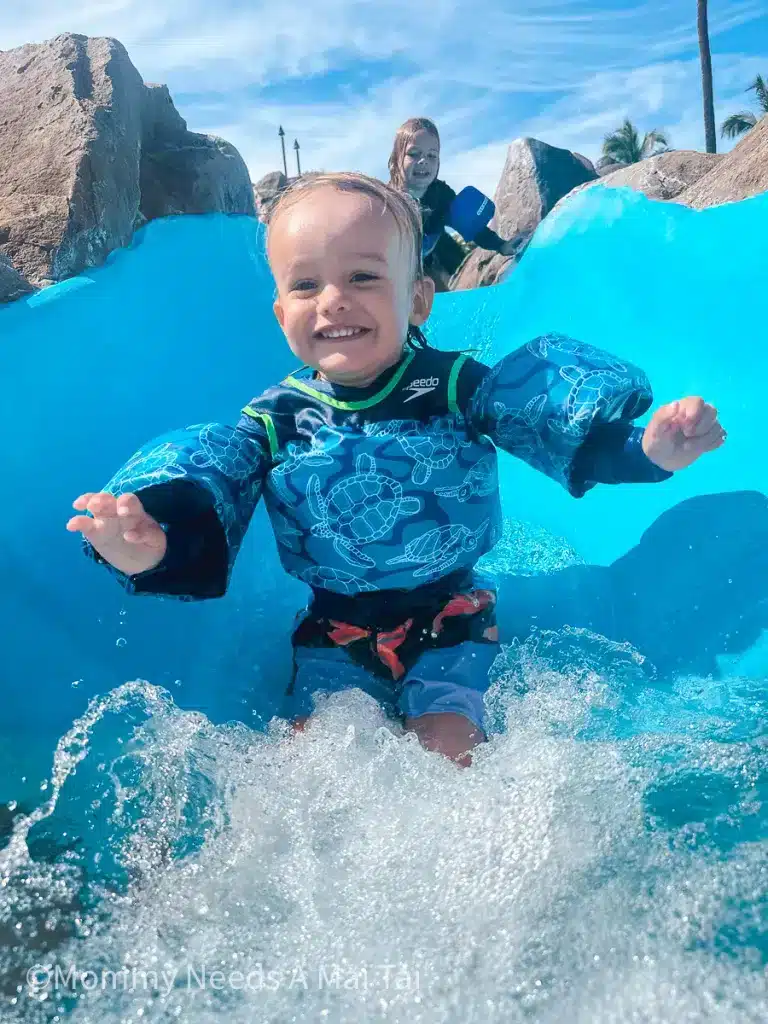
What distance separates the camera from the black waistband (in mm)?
1517

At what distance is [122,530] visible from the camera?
1143mm

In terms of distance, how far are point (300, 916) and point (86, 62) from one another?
9.42 feet

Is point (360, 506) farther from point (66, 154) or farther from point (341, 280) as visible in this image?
point (66, 154)

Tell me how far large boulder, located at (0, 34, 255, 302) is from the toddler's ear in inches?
44.8

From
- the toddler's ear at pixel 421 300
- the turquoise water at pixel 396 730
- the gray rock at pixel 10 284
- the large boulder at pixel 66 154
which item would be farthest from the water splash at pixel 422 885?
the large boulder at pixel 66 154

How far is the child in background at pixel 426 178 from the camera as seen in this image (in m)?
3.38

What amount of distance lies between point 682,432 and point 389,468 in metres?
0.46

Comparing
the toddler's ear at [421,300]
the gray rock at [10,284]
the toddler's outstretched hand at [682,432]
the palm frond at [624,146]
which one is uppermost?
the gray rock at [10,284]

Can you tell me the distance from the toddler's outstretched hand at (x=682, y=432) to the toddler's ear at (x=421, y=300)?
52cm

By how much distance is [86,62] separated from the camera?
2867 millimetres

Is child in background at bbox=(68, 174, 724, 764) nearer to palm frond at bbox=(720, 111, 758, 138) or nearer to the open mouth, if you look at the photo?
the open mouth

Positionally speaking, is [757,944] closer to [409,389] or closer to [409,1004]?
[409,1004]

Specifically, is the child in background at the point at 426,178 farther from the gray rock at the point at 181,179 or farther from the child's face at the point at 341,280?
the child's face at the point at 341,280

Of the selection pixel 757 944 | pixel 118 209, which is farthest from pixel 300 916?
pixel 118 209
